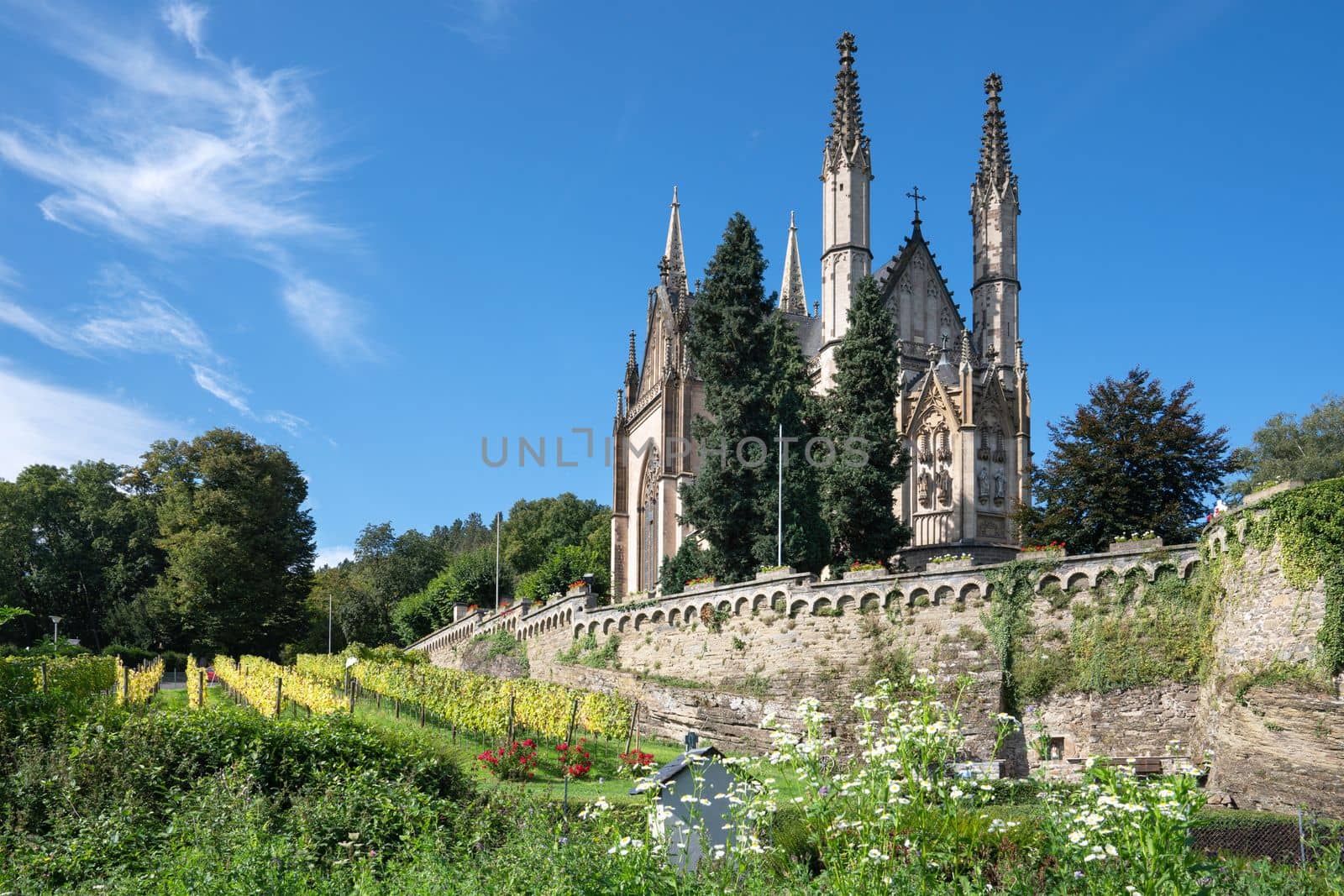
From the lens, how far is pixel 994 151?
4941 cm

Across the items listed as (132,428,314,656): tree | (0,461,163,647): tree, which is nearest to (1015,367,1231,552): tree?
(132,428,314,656): tree

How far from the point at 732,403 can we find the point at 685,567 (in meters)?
5.59

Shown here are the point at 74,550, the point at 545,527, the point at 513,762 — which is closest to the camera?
the point at 513,762

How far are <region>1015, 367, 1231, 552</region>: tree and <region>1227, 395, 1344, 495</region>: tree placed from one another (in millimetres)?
22246

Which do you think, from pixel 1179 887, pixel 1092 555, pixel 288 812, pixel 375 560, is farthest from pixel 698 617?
pixel 375 560

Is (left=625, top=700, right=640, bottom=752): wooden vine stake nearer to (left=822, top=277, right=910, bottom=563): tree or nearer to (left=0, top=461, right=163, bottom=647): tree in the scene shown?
(left=822, top=277, right=910, bottom=563): tree

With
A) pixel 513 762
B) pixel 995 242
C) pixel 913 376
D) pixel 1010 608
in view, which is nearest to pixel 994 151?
pixel 995 242

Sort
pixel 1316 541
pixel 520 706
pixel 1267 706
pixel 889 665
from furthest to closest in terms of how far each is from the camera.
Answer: pixel 520 706, pixel 889 665, pixel 1316 541, pixel 1267 706

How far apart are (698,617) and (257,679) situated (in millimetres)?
13925

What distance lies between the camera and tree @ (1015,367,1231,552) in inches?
1234

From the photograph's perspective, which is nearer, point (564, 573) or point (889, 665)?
point (889, 665)

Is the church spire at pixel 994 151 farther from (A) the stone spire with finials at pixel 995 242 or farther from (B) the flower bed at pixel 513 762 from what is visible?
(B) the flower bed at pixel 513 762

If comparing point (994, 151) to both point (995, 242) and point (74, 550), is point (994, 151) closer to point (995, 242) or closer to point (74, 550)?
point (995, 242)

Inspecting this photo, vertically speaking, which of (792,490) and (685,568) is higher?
(792,490)
